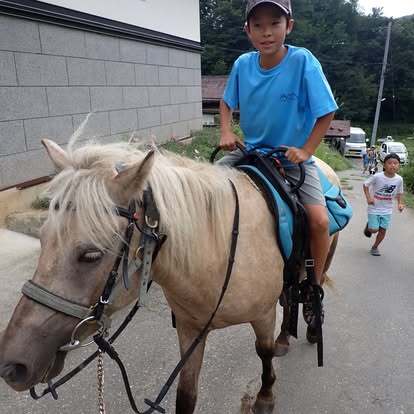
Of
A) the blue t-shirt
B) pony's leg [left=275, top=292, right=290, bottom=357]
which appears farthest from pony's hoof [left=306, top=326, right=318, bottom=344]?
the blue t-shirt

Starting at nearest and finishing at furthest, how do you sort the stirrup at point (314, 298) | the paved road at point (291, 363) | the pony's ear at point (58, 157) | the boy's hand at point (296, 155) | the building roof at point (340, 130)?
the pony's ear at point (58, 157)
the boy's hand at point (296, 155)
the stirrup at point (314, 298)
the paved road at point (291, 363)
the building roof at point (340, 130)

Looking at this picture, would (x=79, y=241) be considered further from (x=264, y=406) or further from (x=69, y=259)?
(x=264, y=406)

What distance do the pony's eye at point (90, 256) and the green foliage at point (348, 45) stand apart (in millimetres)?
41800

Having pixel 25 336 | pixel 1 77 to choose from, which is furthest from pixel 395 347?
pixel 1 77

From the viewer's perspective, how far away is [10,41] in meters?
4.75

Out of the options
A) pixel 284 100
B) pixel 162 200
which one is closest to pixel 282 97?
pixel 284 100

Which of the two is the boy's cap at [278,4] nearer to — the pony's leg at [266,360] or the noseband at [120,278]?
the noseband at [120,278]

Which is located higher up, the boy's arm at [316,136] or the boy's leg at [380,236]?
the boy's arm at [316,136]

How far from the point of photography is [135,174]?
1212 mm

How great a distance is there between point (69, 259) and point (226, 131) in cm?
146

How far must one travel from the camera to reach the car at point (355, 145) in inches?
1161

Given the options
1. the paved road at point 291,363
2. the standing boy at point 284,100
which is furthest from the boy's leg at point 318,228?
the paved road at point 291,363

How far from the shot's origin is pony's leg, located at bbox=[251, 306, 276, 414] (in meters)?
2.22

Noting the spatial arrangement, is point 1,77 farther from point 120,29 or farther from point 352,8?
point 352,8
